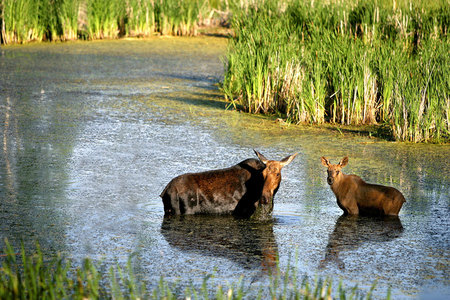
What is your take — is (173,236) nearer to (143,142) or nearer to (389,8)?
(143,142)

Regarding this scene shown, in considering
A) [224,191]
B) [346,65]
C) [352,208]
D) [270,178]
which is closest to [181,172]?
[224,191]

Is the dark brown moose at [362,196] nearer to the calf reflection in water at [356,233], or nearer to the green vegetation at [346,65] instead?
the calf reflection in water at [356,233]

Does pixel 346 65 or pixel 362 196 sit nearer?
pixel 362 196

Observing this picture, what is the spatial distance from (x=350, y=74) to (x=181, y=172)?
3.41 meters

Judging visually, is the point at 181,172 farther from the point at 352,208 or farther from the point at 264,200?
the point at 352,208

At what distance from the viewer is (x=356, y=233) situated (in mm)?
5793

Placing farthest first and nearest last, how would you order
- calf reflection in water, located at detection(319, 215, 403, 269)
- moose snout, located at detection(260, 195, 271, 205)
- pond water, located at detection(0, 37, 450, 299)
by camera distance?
moose snout, located at detection(260, 195, 271, 205), calf reflection in water, located at detection(319, 215, 403, 269), pond water, located at detection(0, 37, 450, 299)

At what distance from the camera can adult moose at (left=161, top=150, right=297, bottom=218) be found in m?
6.21

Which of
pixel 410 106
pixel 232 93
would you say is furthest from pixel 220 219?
pixel 232 93

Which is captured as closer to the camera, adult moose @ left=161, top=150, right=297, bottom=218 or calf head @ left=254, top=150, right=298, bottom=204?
calf head @ left=254, top=150, right=298, bottom=204

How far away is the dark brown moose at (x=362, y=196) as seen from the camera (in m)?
6.16

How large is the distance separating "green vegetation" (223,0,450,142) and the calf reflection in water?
302 cm

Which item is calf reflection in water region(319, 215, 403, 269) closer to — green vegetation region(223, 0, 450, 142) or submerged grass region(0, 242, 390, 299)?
submerged grass region(0, 242, 390, 299)

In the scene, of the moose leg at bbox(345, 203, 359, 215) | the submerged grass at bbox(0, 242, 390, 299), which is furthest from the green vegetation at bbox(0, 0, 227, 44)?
the submerged grass at bbox(0, 242, 390, 299)
